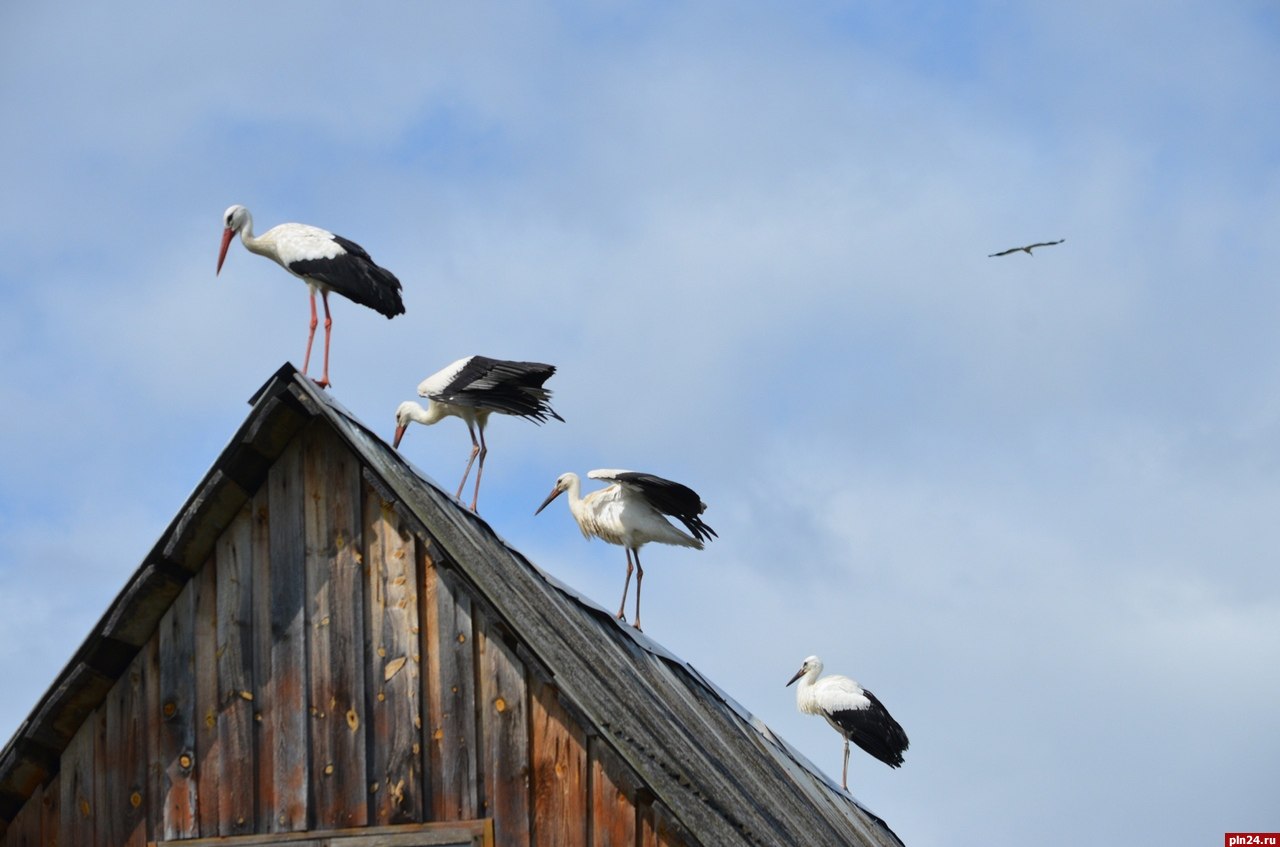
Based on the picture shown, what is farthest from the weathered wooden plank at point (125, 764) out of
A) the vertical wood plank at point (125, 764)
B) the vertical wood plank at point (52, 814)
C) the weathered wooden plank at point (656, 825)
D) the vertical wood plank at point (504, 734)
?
the weathered wooden plank at point (656, 825)

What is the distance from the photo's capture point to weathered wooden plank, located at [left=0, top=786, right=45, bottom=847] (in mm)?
8977

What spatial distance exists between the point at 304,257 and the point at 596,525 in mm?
4348

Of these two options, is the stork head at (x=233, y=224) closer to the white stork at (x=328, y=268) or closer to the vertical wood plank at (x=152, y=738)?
the white stork at (x=328, y=268)

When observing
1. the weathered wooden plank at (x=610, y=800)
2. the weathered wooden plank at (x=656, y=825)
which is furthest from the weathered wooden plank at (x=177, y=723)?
the weathered wooden plank at (x=656, y=825)

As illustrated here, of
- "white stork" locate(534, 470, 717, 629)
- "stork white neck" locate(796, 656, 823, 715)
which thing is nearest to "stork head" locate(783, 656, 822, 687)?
"stork white neck" locate(796, 656, 823, 715)

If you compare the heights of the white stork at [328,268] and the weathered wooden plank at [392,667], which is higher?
the white stork at [328,268]

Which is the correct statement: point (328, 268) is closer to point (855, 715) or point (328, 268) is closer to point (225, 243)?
point (225, 243)

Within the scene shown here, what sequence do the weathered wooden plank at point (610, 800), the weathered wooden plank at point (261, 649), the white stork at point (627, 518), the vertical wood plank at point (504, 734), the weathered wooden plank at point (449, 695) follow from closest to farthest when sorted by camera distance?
the weathered wooden plank at point (610, 800) < the vertical wood plank at point (504, 734) < the weathered wooden plank at point (449, 695) < the weathered wooden plank at point (261, 649) < the white stork at point (627, 518)

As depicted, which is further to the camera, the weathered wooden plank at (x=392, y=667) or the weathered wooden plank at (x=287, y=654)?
the weathered wooden plank at (x=287, y=654)

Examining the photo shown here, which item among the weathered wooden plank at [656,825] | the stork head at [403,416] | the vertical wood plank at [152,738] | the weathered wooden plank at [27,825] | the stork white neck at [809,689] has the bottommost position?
the weathered wooden plank at [656,825]

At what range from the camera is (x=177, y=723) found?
8.82 meters

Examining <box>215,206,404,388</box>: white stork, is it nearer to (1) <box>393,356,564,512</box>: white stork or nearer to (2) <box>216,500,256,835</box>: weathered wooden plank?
(1) <box>393,356,564,512</box>: white stork

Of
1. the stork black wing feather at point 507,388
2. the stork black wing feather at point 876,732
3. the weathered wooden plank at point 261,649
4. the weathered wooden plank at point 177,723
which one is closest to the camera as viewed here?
the weathered wooden plank at point 261,649

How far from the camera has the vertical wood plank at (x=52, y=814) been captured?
8922 mm
